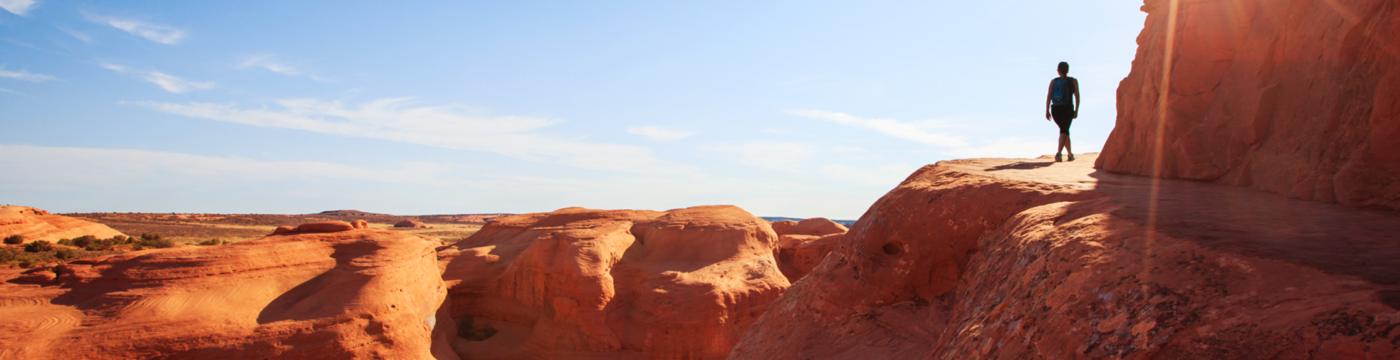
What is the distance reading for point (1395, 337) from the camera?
167cm

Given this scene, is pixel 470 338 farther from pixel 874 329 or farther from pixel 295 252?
pixel 874 329

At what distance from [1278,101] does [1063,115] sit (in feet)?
11.4

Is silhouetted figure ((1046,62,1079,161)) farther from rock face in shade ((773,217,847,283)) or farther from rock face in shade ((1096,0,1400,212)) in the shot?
rock face in shade ((773,217,847,283))

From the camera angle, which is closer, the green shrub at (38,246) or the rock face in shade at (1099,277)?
the rock face in shade at (1099,277)

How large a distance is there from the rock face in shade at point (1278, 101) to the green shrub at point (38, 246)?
26427 mm

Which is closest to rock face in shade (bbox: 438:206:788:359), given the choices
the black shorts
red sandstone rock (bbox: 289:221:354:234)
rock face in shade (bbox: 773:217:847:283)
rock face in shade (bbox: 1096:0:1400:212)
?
rock face in shade (bbox: 773:217:847:283)

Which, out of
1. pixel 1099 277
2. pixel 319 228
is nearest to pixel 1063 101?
pixel 1099 277

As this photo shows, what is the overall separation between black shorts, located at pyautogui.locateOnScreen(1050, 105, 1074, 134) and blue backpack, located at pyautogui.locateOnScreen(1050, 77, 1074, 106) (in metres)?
0.06

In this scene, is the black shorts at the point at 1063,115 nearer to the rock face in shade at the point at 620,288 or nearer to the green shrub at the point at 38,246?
the rock face in shade at the point at 620,288

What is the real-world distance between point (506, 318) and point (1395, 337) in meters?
16.2

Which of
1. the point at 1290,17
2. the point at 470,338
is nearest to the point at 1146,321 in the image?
the point at 1290,17

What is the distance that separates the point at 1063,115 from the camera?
810 cm

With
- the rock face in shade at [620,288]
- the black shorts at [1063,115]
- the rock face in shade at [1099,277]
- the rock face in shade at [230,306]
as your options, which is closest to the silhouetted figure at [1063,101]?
the black shorts at [1063,115]

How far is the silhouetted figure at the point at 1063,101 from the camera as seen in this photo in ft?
26.5
